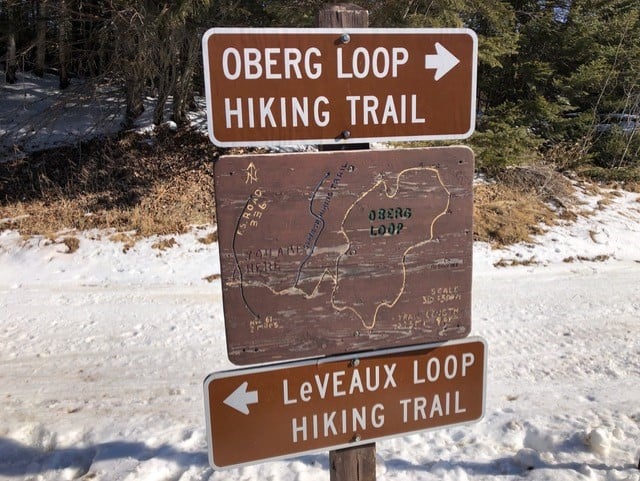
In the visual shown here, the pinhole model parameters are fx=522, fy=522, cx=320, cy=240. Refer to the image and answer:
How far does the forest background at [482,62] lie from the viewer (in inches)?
335

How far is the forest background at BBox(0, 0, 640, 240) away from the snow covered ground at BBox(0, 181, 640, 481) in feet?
7.22

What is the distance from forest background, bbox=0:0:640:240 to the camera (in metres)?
8.51

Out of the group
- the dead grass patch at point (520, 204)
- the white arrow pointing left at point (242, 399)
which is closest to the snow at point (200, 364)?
the dead grass patch at point (520, 204)

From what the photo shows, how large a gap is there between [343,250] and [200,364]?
335 centimetres

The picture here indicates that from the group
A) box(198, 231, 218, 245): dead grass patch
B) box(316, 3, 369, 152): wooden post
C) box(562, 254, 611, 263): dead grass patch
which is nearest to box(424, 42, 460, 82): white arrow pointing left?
box(316, 3, 369, 152): wooden post

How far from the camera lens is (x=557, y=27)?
12.5 m

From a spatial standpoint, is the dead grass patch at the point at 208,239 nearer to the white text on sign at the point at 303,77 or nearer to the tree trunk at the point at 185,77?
the tree trunk at the point at 185,77

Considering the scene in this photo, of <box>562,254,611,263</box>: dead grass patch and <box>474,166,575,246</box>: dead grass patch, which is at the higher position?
<box>474,166,575,246</box>: dead grass patch

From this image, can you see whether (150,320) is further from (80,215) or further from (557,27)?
(557,27)

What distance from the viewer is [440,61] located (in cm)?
182

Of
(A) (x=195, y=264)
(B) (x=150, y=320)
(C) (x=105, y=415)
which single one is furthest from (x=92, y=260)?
(C) (x=105, y=415)

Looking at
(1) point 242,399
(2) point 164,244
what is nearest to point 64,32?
(2) point 164,244

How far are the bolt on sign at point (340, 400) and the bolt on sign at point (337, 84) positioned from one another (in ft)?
2.60

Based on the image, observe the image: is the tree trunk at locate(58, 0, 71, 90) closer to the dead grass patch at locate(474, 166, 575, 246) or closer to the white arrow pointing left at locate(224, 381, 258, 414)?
the dead grass patch at locate(474, 166, 575, 246)
